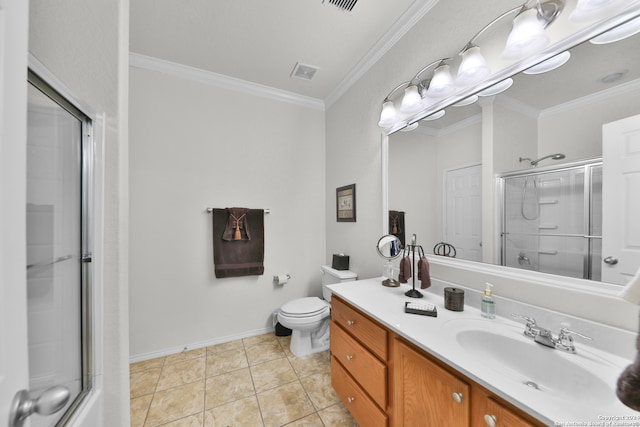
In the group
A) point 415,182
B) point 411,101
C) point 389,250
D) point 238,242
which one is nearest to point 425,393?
point 389,250

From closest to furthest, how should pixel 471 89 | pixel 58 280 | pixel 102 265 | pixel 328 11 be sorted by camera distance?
1. pixel 58 280
2. pixel 102 265
3. pixel 471 89
4. pixel 328 11

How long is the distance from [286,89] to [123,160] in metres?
1.84

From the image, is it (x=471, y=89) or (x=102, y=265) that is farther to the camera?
(x=471, y=89)

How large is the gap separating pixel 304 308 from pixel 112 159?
1611mm

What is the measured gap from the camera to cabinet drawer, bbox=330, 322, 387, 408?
102 centimetres

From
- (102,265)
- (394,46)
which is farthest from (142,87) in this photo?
(394,46)

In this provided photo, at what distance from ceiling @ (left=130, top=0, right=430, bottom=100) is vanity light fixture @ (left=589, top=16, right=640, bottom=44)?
88 centimetres

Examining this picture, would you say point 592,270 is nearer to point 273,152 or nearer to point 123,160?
point 123,160

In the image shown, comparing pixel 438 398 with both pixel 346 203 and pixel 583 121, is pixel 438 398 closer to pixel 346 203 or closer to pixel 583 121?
pixel 583 121

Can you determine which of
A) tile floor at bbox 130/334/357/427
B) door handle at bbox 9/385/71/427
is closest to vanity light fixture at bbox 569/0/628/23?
door handle at bbox 9/385/71/427

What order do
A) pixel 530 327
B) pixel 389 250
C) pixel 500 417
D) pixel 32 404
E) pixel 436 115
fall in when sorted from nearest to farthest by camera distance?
1. pixel 32 404
2. pixel 500 417
3. pixel 530 327
4. pixel 436 115
5. pixel 389 250

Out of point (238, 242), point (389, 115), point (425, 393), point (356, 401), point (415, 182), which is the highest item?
point (389, 115)

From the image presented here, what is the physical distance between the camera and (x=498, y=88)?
3.54 feet

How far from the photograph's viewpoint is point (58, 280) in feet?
2.51
